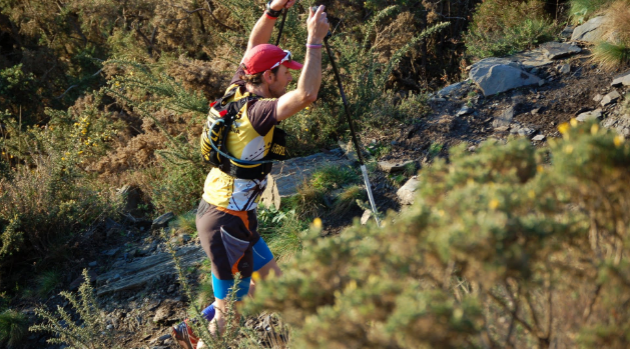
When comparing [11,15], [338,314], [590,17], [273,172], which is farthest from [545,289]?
[11,15]

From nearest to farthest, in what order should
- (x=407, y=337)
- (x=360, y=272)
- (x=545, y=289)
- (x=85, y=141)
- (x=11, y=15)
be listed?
(x=407, y=337) < (x=360, y=272) < (x=545, y=289) < (x=85, y=141) < (x=11, y=15)

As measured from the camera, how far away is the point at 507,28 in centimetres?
677

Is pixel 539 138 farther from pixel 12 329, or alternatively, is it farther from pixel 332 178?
pixel 12 329

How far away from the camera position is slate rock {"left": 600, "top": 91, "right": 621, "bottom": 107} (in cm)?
499

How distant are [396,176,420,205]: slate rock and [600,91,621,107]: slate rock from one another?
6.54ft

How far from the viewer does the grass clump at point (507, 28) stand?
20.9ft

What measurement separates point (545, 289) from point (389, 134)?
380 centimetres

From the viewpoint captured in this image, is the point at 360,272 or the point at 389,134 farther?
the point at 389,134

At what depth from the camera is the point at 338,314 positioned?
165 centimetres

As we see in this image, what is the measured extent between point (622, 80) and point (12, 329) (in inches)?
242

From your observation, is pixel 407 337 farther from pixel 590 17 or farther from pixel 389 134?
pixel 590 17

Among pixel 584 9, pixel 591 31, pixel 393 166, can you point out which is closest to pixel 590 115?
pixel 591 31

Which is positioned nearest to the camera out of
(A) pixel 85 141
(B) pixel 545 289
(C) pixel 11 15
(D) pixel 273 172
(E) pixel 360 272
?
(E) pixel 360 272

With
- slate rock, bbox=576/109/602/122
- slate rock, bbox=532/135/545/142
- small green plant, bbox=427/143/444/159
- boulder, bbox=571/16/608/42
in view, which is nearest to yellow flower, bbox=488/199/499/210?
small green plant, bbox=427/143/444/159
